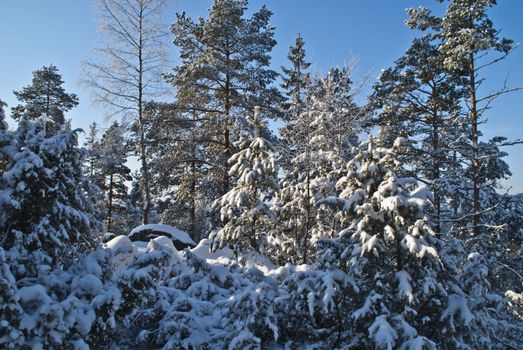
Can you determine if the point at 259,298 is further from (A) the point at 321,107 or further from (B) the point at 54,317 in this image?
(A) the point at 321,107

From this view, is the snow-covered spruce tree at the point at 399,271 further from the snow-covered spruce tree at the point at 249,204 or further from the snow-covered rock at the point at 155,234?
the snow-covered rock at the point at 155,234

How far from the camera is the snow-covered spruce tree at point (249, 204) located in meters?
7.53

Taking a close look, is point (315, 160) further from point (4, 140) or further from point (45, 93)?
point (45, 93)

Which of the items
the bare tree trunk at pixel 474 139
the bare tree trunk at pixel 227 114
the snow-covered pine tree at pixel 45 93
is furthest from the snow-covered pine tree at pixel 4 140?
the snow-covered pine tree at pixel 45 93

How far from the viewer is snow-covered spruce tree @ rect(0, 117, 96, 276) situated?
4625 mm

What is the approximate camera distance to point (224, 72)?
51.0ft

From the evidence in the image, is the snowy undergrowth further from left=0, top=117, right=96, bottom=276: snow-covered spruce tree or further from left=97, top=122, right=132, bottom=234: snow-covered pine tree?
left=97, top=122, right=132, bottom=234: snow-covered pine tree

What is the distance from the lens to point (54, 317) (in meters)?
3.84

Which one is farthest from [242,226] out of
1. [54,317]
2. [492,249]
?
[492,249]

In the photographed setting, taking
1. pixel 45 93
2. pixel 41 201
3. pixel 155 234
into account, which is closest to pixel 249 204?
pixel 41 201

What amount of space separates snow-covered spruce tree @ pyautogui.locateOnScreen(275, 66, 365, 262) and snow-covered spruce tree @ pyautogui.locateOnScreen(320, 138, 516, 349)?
3961mm

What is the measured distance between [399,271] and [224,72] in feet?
40.3

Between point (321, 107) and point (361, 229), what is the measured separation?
6.96 metres

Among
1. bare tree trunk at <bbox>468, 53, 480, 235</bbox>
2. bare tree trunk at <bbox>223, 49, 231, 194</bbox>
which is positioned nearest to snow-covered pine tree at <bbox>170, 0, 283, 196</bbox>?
bare tree trunk at <bbox>223, 49, 231, 194</bbox>
